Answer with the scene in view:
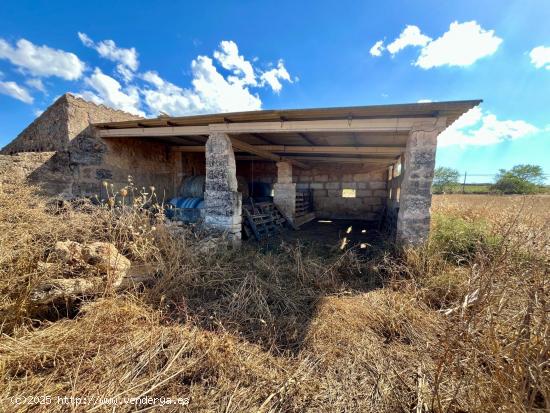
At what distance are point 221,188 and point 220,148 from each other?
2.61 ft

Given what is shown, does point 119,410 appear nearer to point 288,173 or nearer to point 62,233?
point 62,233

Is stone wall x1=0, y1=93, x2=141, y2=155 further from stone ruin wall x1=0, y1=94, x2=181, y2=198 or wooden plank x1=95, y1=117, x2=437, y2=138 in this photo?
wooden plank x1=95, y1=117, x2=437, y2=138

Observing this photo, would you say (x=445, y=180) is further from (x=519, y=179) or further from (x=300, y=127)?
(x=300, y=127)

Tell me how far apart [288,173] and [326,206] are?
278 cm

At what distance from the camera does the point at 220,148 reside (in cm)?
447

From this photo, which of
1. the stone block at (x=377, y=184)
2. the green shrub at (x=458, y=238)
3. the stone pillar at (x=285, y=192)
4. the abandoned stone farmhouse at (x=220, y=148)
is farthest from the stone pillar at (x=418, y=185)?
the stone block at (x=377, y=184)

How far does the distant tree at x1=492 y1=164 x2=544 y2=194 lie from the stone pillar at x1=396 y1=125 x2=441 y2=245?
1174 centimetres

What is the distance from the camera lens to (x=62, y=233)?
2.79 m

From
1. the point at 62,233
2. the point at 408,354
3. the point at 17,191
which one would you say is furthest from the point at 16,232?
the point at 408,354

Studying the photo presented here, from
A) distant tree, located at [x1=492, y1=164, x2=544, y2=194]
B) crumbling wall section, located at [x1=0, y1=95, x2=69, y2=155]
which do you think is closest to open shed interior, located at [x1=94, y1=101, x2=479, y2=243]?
crumbling wall section, located at [x1=0, y1=95, x2=69, y2=155]

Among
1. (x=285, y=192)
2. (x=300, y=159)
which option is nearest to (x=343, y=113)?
(x=300, y=159)

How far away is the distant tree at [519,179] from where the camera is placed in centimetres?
1182

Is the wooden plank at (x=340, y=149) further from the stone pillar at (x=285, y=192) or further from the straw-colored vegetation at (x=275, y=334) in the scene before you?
the straw-colored vegetation at (x=275, y=334)

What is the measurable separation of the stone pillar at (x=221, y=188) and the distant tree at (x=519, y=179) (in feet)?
45.9
